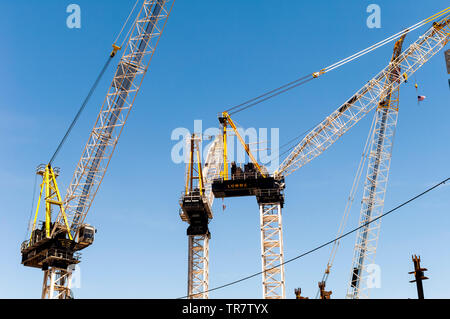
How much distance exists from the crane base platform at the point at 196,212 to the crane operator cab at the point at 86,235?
52.9ft

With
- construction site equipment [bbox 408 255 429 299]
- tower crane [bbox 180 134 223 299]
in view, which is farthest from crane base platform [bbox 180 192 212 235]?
construction site equipment [bbox 408 255 429 299]

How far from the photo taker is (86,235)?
84.2m

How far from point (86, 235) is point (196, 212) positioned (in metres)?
19.4

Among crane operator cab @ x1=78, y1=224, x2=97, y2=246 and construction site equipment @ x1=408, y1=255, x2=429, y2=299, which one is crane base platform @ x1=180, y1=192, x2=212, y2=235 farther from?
construction site equipment @ x1=408, y1=255, x2=429, y2=299

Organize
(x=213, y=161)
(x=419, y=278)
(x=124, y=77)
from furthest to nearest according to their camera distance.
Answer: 1. (x=213, y=161)
2. (x=124, y=77)
3. (x=419, y=278)

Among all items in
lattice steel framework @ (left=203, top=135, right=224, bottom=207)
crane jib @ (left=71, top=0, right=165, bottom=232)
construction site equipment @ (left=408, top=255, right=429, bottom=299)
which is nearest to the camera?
construction site equipment @ (left=408, top=255, right=429, bottom=299)

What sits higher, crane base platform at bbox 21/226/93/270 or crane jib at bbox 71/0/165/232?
crane jib at bbox 71/0/165/232

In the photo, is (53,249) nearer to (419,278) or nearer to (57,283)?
(57,283)

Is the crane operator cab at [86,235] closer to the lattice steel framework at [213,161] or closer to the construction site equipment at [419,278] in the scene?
the lattice steel framework at [213,161]

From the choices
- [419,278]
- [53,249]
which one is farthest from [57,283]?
[419,278]

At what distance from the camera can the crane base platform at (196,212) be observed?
296 feet

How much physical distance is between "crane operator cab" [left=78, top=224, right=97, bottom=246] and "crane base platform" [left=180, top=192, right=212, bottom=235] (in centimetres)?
1611

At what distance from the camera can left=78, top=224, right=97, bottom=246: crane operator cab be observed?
83.8 metres
